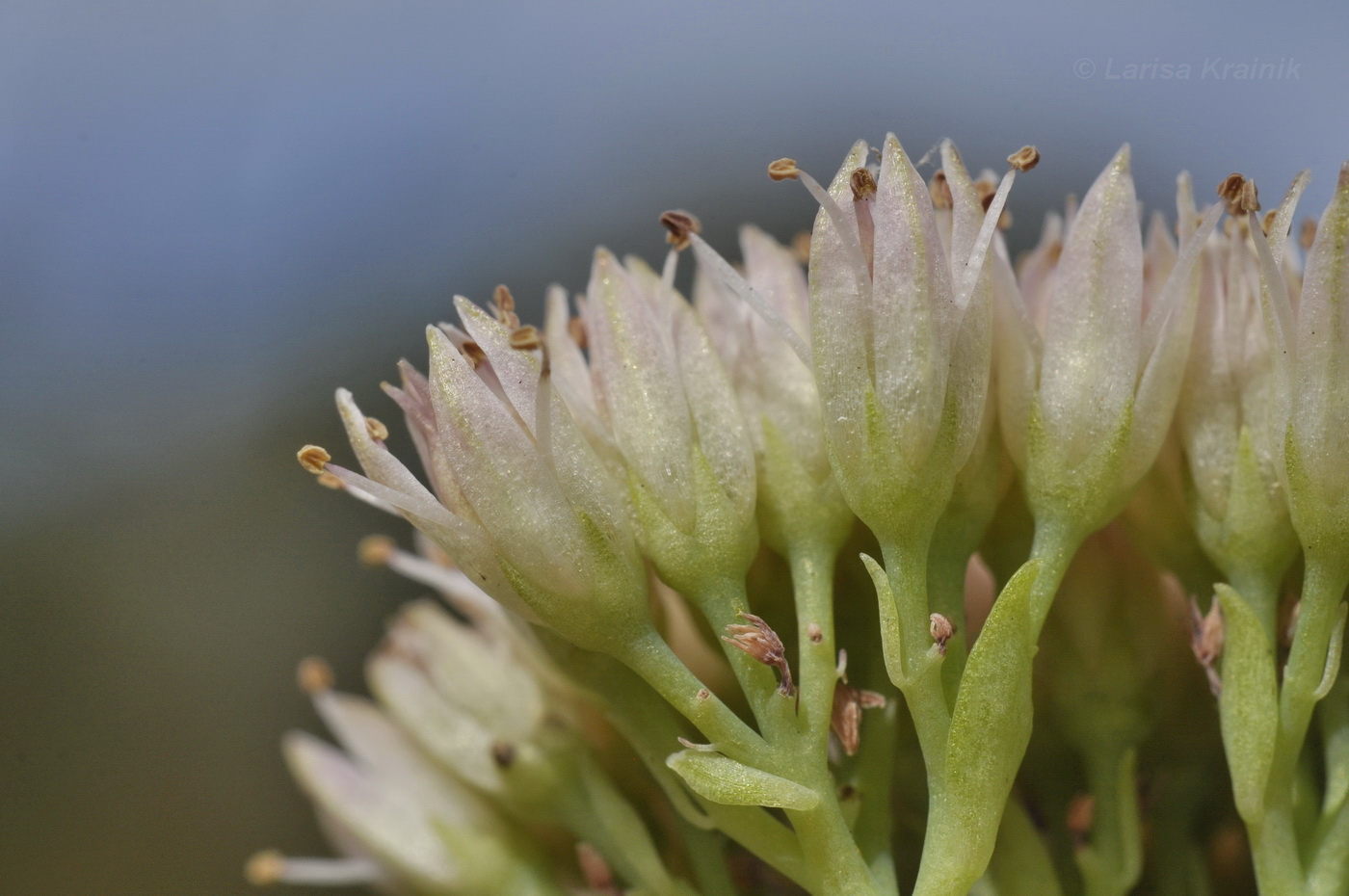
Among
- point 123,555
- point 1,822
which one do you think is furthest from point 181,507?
point 1,822

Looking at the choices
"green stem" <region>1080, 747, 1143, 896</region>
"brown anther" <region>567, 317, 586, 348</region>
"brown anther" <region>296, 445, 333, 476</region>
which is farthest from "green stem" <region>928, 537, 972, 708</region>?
"brown anther" <region>296, 445, 333, 476</region>

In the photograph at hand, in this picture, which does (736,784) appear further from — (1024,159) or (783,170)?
(1024,159)

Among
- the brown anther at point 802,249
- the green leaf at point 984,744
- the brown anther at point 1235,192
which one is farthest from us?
the brown anther at point 802,249

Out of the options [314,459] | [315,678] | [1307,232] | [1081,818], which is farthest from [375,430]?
[1307,232]

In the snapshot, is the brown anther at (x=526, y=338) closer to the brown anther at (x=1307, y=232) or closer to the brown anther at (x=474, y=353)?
the brown anther at (x=474, y=353)

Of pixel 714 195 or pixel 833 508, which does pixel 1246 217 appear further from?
pixel 714 195

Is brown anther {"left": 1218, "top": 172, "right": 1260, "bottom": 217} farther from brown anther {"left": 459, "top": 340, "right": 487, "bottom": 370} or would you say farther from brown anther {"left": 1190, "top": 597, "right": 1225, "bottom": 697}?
brown anther {"left": 459, "top": 340, "right": 487, "bottom": 370}

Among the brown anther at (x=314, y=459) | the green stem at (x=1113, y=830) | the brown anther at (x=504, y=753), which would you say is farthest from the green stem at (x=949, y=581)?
the brown anther at (x=314, y=459)
